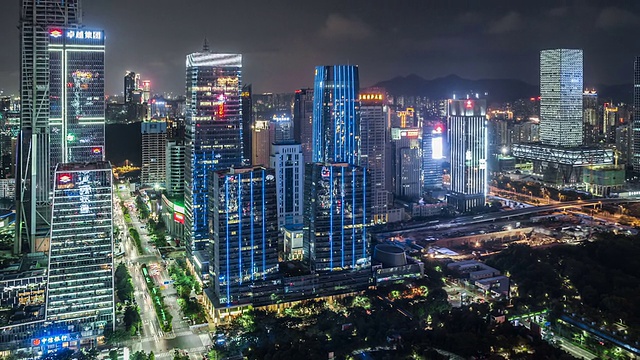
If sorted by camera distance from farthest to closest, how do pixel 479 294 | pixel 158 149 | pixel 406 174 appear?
pixel 158 149
pixel 406 174
pixel 479 294

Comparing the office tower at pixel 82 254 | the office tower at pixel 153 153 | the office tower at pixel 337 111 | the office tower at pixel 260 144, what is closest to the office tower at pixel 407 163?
the office tower at pixel 337 111

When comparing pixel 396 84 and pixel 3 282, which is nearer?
pixel 3 282

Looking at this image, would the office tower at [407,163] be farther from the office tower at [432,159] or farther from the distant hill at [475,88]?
the distant hill at [475,88]

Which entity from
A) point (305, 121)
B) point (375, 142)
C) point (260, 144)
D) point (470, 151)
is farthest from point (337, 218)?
point (470, 151)

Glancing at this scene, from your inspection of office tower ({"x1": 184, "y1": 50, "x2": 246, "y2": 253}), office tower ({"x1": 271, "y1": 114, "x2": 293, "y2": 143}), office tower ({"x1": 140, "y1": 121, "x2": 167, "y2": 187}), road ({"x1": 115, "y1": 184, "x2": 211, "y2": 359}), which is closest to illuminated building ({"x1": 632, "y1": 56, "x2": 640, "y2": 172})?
office tower ({"x1": 271, "y1": 114, "x2": 293, "y2": 143})

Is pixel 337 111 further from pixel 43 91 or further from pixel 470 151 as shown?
pixel 43 91

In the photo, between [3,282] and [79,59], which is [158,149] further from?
[3,282]

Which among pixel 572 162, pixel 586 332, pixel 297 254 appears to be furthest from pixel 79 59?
pixel 572 162
